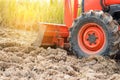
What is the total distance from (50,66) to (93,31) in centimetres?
167

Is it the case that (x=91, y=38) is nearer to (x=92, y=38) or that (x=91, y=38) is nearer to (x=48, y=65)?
(x=92, y=38)

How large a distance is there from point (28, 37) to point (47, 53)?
3.42 metres

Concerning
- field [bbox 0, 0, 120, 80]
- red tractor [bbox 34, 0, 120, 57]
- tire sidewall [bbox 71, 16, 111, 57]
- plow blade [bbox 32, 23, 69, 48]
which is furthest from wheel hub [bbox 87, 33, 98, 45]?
plow blade [bbox 32, 23, 69, 48]

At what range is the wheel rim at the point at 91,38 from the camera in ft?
22.6

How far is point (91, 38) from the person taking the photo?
7.00 metres

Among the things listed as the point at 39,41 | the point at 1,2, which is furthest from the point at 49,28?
the point at 1,2

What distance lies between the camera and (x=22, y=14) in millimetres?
12188

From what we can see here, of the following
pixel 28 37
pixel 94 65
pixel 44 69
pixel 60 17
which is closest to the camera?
pixel 44 69

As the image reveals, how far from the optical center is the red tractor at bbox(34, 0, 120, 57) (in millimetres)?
6660

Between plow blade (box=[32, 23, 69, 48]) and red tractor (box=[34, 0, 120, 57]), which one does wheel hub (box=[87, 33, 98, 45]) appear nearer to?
red tractor (box=[34, 0, 120, 57])

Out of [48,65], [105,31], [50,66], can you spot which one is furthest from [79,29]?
[50,66]

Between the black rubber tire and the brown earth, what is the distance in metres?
0.20

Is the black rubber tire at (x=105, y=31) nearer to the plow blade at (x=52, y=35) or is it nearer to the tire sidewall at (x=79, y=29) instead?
the tire sidewall at (x=79, y=29)

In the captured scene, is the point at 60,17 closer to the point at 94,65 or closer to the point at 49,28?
the point at 49,28
